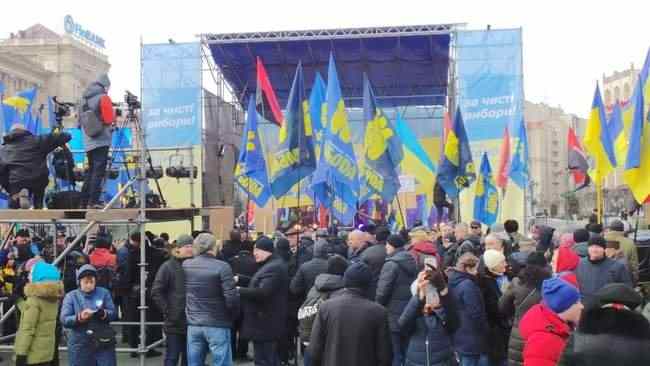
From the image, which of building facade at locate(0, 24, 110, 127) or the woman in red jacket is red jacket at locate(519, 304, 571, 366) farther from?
building facade at locate(0, 24, 110, 127)

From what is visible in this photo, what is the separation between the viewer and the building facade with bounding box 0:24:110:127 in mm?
72688

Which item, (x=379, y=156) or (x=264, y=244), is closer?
(x=264, y=244)

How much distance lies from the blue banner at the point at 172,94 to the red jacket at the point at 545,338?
21.2 metres

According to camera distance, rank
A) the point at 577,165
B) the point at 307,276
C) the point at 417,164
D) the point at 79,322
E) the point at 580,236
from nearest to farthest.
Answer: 1. the point at 79,322
2. the point at 307,276
3. the point at 580,236
4. the point at 577,165
5. the point at 417,164

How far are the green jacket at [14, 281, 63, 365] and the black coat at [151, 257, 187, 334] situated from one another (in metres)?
1.15

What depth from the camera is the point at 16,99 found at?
1594cm

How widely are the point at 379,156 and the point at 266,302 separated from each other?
19.9 feet

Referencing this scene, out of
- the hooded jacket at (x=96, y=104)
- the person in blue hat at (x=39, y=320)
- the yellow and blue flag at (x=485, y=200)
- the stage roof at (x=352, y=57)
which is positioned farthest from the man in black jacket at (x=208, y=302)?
the stage roof at (x=352, y=57)

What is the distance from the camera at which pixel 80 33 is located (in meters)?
79.2

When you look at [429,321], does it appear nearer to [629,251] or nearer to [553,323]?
[553,323]

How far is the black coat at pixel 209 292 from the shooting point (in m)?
7.05

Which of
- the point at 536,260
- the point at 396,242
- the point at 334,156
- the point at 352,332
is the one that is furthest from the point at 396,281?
the point at 334,156

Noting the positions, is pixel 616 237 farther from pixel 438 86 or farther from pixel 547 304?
→ pixel 438 86

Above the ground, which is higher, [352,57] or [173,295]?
[352,57]
